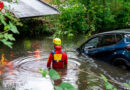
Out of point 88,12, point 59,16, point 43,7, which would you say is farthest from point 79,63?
point 88,12

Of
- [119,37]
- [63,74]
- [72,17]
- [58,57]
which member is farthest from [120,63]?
[72,17]

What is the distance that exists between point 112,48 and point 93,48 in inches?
44.8

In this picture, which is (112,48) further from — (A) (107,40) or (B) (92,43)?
(B) (92,43)

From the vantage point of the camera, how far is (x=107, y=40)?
342 inches

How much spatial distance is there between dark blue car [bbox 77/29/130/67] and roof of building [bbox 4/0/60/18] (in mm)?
6064

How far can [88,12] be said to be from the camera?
1988cm

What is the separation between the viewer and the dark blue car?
25.8ft

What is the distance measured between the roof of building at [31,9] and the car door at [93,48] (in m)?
5.52

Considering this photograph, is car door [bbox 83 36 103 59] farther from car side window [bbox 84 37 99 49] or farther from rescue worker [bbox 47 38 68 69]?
rescue worker [bbox 47 38 68 69]

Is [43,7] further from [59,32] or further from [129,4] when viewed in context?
[129,4]

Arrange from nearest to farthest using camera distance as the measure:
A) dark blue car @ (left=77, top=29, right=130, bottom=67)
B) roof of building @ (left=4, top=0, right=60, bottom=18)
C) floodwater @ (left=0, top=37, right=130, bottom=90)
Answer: floodwater @ (left=0, top=37, right=130, bottom=90)
dark blue car @ (left=77, top=29, right=130, bottom=67)
roof of building @ (left=4, top=0, right=60, bottom=18)

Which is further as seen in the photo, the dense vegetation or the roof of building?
the dense vegetation

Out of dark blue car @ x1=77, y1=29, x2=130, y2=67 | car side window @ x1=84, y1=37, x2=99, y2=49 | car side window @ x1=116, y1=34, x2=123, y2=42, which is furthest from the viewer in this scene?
car side window @ x1=84, y1=37, x2=99, y2=49

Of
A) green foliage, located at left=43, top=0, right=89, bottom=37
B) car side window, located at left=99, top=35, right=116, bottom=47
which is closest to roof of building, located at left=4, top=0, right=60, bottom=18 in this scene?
green foliage, located at left=43, top=0, right=89, bottom=37
